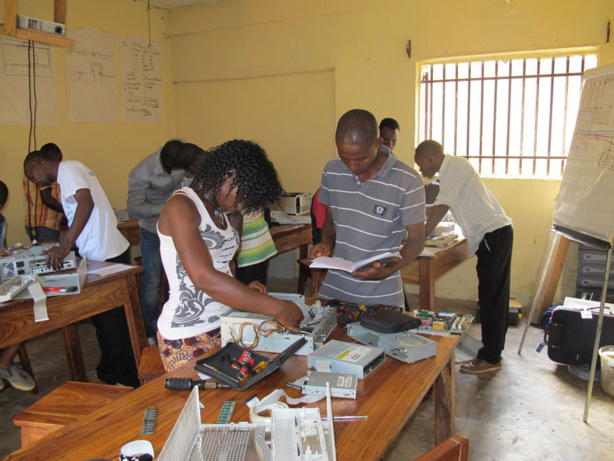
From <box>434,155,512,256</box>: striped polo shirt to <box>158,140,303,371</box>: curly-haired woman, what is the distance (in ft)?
6.16

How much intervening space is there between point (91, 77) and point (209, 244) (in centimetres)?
428

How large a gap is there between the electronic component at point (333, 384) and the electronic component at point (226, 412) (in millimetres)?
214

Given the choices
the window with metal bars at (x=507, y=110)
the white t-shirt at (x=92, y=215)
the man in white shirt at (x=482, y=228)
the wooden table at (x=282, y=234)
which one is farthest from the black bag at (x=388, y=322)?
the window with metal bars at (x=507, y=110)

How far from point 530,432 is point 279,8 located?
4791 millimetres

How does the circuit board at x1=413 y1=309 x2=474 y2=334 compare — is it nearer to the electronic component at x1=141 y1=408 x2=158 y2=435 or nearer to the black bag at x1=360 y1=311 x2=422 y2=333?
the black bag at x1=360 y1=311 x2=422 y2=333

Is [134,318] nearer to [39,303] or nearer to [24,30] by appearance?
[39,303]

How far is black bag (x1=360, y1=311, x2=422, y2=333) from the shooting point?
1840 mm

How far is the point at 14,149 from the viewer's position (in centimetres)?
468

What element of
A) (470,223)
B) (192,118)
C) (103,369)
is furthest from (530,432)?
(192,118)

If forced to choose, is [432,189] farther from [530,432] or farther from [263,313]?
[263,313]

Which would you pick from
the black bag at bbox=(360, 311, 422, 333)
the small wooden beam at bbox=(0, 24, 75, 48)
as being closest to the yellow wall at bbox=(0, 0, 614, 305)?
the small wooden beam at bbox=(0, 24, 75, 48)

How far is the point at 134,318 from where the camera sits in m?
3.20

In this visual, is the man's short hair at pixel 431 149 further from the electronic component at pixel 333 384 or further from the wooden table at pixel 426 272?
the electronic component at pixel 333 384

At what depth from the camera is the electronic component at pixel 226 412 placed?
137 centimetres
